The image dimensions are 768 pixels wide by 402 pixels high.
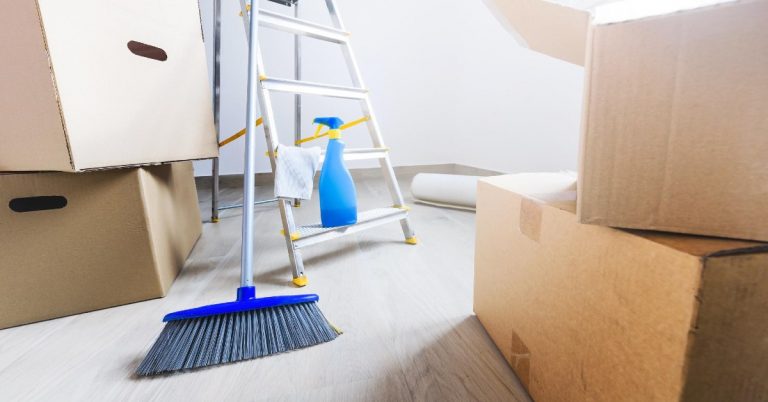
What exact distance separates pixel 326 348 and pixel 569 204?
43 cm

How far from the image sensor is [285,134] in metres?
2.07

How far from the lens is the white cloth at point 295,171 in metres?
0.82

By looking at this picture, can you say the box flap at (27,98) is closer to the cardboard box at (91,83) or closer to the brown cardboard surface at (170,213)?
the cardboard box at (91,83)

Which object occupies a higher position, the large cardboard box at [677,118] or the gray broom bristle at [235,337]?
the large cardboard box at [677,118]

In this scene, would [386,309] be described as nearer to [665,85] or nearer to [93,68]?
[665,85]

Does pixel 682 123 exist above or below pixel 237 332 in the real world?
above

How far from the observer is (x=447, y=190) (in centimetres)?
152

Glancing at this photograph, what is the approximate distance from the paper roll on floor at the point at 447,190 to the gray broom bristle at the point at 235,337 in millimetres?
983

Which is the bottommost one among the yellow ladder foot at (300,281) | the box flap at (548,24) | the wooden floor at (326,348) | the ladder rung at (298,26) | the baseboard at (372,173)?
the wooden floor at (326,348)

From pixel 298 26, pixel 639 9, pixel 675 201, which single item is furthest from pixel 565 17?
pixel 298 26

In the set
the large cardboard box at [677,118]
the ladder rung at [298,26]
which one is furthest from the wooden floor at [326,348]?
the ladder rung at [298,26]

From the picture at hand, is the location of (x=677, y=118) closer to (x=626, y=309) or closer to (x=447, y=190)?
(x=626, y=309)

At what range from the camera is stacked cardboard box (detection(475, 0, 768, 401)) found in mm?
234

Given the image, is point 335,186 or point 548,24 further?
point 335,186
